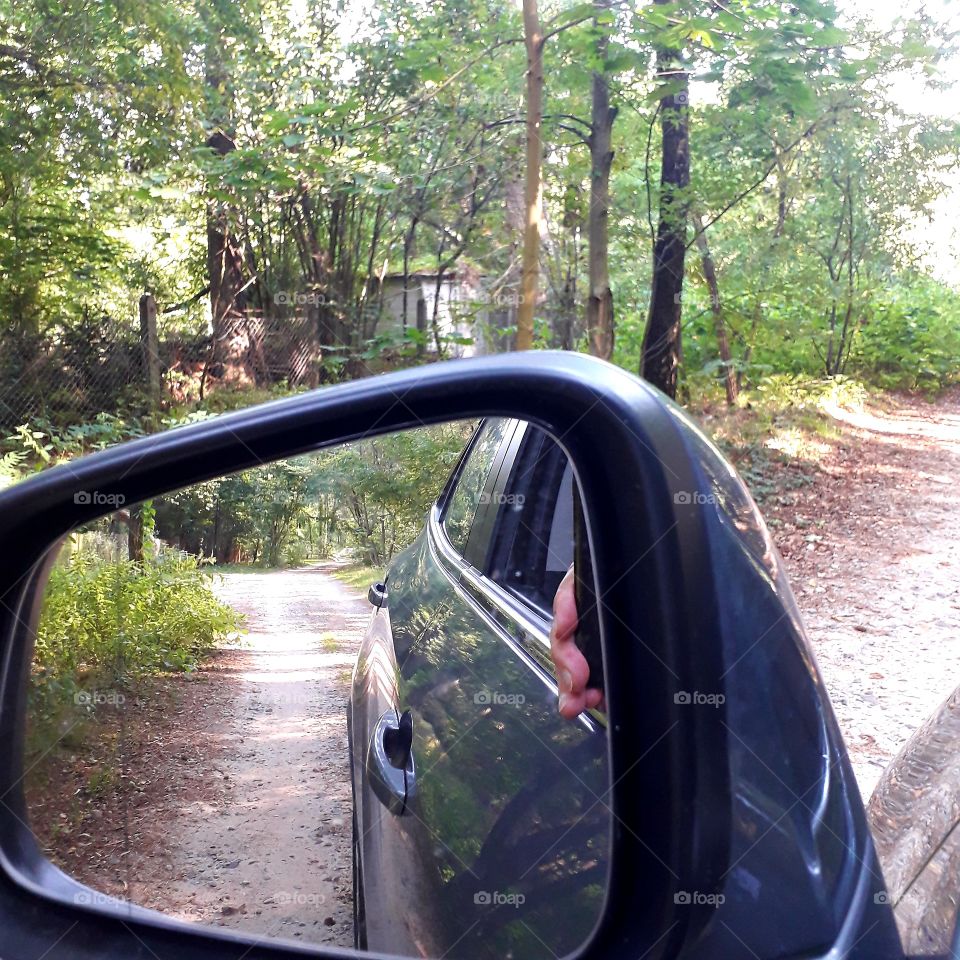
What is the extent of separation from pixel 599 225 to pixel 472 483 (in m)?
8.09

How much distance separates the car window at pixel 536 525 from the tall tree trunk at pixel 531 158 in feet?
18.6

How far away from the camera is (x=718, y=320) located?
16.0 meters

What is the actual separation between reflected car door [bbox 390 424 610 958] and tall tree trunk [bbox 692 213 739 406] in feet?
41.7

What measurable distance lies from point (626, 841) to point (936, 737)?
2.46 ft

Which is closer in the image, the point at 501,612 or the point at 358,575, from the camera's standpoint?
the point at 358,575

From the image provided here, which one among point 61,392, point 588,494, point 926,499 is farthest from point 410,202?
point 588,494

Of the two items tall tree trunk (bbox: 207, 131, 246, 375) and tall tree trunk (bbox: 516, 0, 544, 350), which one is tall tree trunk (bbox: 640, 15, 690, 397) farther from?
tall tree trunk (bbox: 207, 131, 246, 375)

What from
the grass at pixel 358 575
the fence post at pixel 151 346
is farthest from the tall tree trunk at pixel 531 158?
the grass at pixel 358 575

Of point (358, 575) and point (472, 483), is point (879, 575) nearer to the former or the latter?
point (472, 483)

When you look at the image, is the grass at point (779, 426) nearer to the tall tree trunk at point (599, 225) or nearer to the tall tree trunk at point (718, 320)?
the tall tree trunk at point (718, 320)

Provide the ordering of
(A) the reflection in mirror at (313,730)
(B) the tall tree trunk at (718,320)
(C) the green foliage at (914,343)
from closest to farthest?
(A) the reflection in mirror at (313,730), (B) the tall tree trunk at (718,320), (C) the green foliage at (914,343)

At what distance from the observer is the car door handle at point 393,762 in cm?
156

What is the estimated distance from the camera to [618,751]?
118 centimetres

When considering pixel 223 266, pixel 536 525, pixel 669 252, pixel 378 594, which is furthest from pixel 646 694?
pixel 223 266
